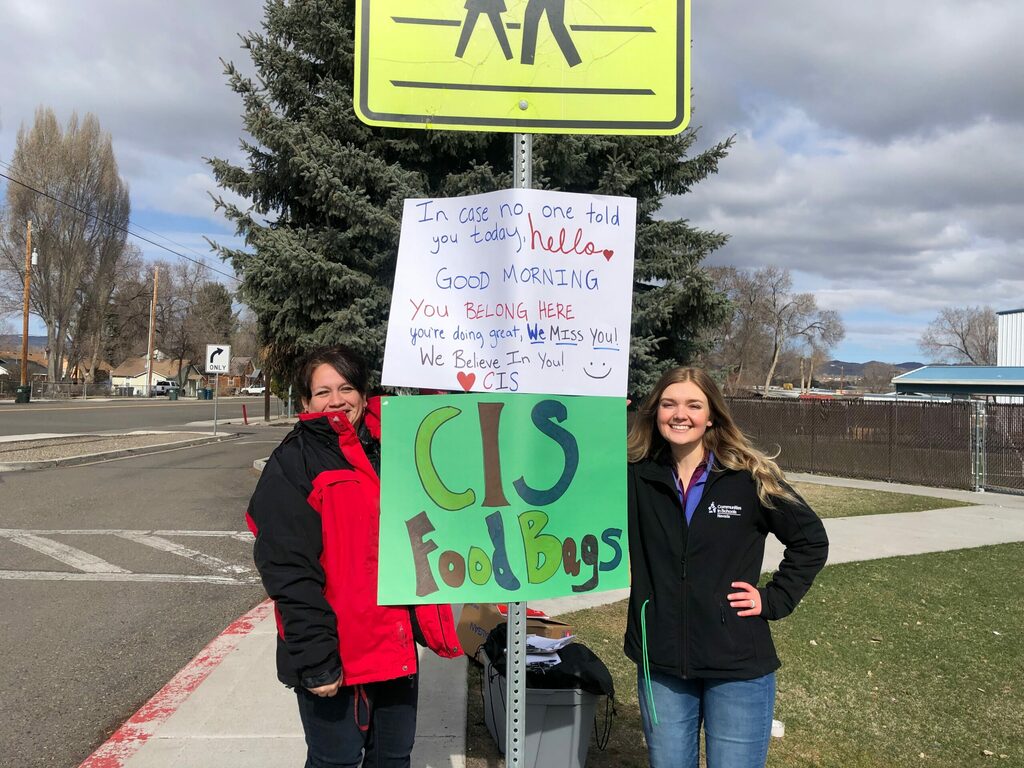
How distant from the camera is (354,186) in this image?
369 inches

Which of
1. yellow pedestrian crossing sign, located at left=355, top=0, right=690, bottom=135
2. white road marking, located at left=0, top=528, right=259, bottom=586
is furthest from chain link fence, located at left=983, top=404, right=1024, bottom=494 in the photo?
yellow pedestrian crossing sign, located at left=355, top=0, right=690, bottom=135

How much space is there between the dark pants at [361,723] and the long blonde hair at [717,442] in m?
1.06

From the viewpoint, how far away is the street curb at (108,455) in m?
13.6

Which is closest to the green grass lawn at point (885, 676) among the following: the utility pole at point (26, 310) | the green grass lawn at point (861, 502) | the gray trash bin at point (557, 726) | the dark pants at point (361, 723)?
the gray trash bin at point (557, 726)

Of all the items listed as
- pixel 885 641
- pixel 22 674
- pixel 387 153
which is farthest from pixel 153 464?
pixel 885 641

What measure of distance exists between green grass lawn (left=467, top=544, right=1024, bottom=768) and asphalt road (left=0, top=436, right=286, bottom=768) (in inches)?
80.6

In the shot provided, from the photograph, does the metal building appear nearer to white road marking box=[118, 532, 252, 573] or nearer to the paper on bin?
white road marking box=[118, 532, 252, 573]

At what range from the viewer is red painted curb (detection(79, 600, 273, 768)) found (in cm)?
346

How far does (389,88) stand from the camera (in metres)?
2.20

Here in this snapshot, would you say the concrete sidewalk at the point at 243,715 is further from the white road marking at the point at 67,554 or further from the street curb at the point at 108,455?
the street curb at the point at 108,455

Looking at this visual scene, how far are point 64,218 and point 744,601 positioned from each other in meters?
57.5

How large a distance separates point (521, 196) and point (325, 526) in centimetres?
107

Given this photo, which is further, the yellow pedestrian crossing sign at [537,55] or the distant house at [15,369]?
the distant house at [15,369]

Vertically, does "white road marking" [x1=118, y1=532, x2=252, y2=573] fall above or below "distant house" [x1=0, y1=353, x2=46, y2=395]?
below
